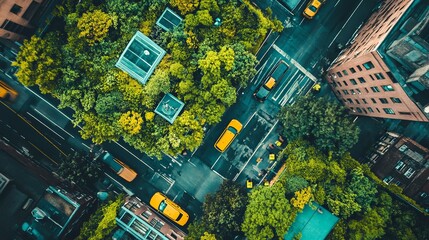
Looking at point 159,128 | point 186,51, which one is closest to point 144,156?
point 159,128

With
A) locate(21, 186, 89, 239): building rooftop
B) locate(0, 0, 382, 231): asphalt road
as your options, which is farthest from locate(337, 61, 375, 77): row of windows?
locate(21, 186, 89, 239): building rooftop

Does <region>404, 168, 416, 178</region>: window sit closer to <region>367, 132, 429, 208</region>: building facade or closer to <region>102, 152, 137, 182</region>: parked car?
<region>367, 132, 429, 208</region>: building facade

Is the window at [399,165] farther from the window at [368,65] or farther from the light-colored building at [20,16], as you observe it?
the light-colored building at [20,16]

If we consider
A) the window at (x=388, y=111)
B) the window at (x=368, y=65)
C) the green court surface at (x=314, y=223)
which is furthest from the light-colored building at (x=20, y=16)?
the window at (x=388, y=111)

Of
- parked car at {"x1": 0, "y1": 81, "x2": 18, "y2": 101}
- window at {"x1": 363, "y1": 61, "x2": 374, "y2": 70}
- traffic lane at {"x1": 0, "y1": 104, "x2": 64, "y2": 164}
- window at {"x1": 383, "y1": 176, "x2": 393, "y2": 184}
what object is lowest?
traffic lane at {"x1": 0, "y1": 104, "x2": 64, "y2": 164}

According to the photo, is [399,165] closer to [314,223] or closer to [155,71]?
[314,223]

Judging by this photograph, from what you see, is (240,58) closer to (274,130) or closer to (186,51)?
(186,51)
